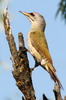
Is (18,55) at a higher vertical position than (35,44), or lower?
higher

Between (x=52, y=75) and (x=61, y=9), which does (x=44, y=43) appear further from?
(x=61, y=9)

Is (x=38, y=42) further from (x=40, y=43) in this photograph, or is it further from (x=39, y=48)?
(x=39, y=48)

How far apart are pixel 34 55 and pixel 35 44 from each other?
13.2 inches

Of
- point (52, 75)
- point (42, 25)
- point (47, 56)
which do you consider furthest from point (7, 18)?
point (42, 25)

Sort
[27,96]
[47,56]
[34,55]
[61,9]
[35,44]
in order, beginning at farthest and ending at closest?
[61,9], [35,44], [34,55], [47,56], [27,96]

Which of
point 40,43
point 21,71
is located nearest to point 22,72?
point 21,71

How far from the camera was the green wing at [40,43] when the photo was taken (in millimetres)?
4505

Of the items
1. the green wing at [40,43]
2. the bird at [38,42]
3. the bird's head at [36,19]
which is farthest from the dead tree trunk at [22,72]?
the bird's head at [36,19]

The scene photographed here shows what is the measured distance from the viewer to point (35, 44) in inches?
196

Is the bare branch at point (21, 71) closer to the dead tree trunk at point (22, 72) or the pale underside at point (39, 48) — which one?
the dead tree trunk at point (22, 72)

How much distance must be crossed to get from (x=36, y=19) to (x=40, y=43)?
31cm

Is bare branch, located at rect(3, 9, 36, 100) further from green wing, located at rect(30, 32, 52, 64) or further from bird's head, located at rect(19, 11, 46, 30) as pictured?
bird's head, located at rect(19, 11, 46, 30)

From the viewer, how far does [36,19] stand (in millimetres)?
4992

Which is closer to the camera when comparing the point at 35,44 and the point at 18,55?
the point at 18,55
